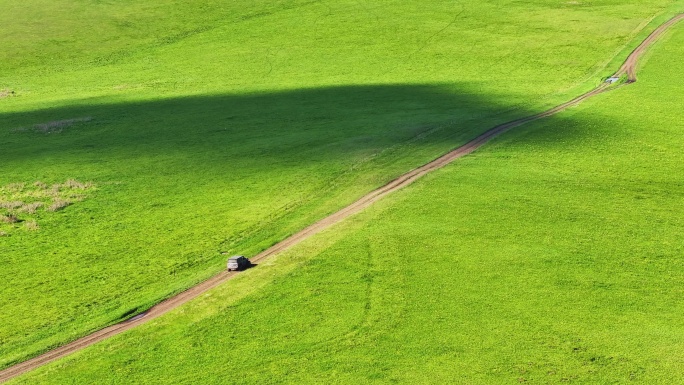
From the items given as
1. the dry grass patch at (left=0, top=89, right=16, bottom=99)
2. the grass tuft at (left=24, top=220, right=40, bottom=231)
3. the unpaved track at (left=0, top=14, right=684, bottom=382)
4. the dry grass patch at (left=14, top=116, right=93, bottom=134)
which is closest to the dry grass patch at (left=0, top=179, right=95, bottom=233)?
the grass tuft at (left=24, top=220, right=40, bottom=231)

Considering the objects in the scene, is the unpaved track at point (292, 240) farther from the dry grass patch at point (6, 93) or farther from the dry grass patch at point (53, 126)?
the dry grass patch at point (6, 93)

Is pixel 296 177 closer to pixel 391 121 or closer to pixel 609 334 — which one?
pixel 391 121

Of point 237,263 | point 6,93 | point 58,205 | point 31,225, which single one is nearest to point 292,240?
point 237,263

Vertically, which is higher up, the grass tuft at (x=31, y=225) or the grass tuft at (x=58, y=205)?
the grass tuft at (x=58, y=205)

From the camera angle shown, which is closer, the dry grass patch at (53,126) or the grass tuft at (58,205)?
the grass tuft at (58,205)

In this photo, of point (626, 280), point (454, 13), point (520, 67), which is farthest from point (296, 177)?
point (454, 13)

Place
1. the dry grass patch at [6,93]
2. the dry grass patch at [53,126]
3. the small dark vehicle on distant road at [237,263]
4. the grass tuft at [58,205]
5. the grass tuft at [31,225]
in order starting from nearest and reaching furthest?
the small dark vehicle on distant road at [237,263] < the grass tuft at [31,225] < the grass tuft at [58,205] < the dry grass patch at [53,126] < the dry grass patch at [6,93]

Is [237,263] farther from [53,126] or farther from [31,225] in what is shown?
[53,126]

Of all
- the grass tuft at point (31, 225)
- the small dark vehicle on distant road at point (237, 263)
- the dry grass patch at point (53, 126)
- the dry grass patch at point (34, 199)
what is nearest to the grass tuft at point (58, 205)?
the dry grass patch at point (34, 199)

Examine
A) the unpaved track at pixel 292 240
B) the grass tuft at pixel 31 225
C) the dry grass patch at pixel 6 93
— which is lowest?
the unpaved track at pixel 292 240
